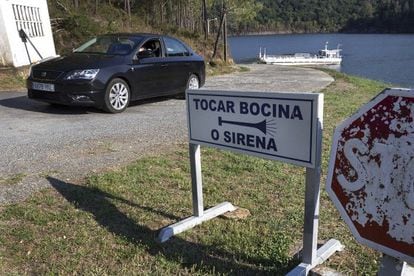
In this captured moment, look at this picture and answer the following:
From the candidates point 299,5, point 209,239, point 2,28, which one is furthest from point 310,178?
point 299,5

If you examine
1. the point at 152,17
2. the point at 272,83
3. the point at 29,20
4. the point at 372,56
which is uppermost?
the point at 29,20

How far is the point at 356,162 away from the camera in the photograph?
219 cm

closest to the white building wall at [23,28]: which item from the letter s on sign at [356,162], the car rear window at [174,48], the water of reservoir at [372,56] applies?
the car rear window at [174,48]

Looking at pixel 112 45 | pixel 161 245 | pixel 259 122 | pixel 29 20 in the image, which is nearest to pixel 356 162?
pixel 259 122

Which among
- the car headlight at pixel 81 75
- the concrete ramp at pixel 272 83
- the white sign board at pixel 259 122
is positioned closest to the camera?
the white sign board at pixel 259 122

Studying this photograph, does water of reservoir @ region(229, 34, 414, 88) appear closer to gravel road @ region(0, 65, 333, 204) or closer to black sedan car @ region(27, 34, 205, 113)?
black sedan car @ region(27, 34, 205, 113)

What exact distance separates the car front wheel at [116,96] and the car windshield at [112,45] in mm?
696

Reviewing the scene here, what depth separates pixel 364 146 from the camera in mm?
2131

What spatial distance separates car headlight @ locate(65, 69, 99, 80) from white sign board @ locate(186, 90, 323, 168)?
471cm

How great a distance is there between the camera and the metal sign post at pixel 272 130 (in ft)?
8.39

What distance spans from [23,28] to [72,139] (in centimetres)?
923

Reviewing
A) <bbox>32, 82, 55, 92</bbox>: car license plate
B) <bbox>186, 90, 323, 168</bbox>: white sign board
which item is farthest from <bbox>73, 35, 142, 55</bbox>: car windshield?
<bbox>186, 90, 323, 168</bbox>: white sign board

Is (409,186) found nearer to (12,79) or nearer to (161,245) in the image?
(161,245)

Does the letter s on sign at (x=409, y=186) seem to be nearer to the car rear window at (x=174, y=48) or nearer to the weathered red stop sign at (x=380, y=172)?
the weathered red stop sign at (x=380, y=172)
